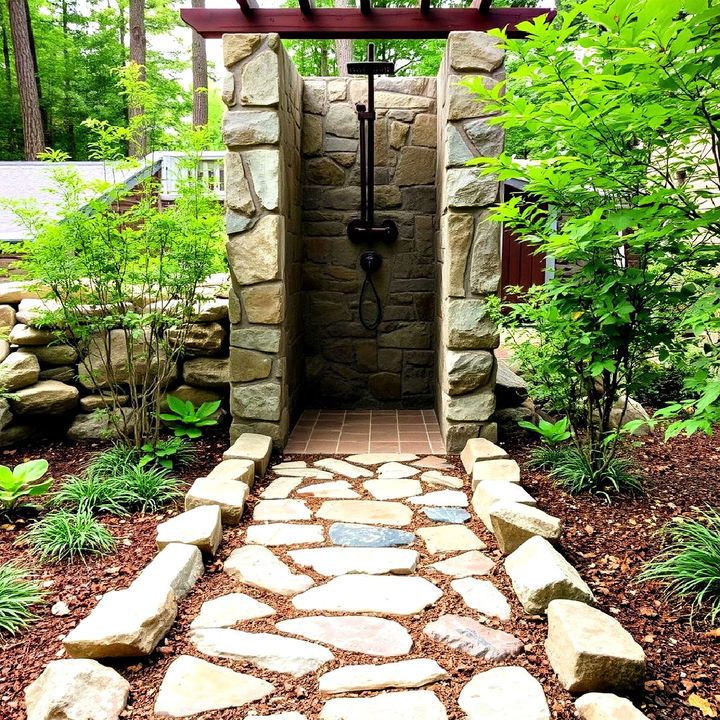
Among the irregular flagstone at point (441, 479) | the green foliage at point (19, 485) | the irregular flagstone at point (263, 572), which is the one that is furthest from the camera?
the irregular flagstone at point (441, 479)

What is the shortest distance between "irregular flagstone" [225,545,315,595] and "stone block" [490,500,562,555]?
0.72m

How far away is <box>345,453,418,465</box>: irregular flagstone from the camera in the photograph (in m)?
3.31

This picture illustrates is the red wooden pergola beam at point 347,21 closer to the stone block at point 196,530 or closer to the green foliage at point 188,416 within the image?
the green foliage at point 188,416

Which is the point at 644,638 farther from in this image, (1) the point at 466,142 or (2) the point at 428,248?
(2) the point at 428,248

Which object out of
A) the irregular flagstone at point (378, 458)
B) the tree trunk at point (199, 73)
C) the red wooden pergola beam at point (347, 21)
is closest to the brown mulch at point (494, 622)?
the irregular flagstone at point (378, 458)

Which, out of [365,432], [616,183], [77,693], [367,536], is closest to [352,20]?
[616,183]

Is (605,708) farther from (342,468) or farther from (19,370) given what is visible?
(19,370)

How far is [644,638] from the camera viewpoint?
5.77ft

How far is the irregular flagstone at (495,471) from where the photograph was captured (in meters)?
2.76

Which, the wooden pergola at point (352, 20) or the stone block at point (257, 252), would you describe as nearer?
the stone block at point (257, 252)

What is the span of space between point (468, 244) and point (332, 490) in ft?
4.93

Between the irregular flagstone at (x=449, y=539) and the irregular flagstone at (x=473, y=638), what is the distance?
1.58 feet

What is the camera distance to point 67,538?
2285 mm

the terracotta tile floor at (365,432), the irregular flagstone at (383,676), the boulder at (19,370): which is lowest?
the terracotta tile floor at (365,432)
